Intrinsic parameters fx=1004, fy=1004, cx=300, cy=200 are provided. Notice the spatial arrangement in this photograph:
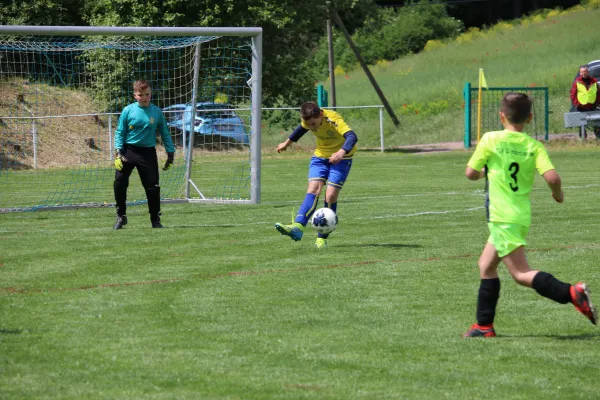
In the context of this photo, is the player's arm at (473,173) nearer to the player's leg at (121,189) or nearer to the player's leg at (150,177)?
the player's leg at (150,177)

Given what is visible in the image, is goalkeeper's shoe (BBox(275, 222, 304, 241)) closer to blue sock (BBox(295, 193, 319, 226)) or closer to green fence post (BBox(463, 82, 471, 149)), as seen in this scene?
blue sock (BBox(295, 193, 319, 226))

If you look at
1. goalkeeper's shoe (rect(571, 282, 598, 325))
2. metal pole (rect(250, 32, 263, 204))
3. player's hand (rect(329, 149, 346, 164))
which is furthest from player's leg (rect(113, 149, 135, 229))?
goalkeeper's shoe (rect(571, 282, 598, 325))

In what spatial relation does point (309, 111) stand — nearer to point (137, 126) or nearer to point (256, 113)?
point (137, 126)

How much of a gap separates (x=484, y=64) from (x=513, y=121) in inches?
1905

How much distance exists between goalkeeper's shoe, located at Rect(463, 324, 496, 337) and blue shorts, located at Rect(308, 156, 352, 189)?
4908 millimetres

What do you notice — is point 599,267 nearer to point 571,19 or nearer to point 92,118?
point 92,118

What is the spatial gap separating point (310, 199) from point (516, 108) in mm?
5057

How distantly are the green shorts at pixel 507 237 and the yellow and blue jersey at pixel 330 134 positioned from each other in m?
4.78

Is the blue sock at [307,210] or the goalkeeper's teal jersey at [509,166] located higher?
the goalkeeper's teal jersey at [509,166]

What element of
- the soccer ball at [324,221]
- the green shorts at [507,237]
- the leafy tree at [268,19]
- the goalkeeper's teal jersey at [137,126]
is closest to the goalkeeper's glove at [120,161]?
the goalkeeper's teal jersey at [137,126]

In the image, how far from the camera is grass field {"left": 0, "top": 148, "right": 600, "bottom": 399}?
5445mm

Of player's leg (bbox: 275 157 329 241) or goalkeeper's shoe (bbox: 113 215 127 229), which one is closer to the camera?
player's leg (bbox: 275 157 329 241)

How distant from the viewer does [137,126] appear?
1279 cm

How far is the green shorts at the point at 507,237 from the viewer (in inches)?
249
